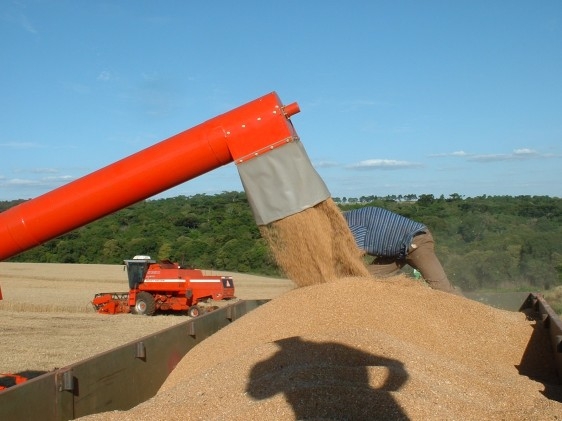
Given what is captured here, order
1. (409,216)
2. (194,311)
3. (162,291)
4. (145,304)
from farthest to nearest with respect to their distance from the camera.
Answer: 1. (409,216)
2. (162,291)
3. (145,304)
4. (194,311)

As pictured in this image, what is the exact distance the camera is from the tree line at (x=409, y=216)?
1812cm

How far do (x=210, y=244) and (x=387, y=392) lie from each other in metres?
28.2

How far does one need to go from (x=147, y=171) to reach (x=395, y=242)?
4608 mm

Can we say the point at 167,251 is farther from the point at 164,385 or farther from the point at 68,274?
the point at 164,385

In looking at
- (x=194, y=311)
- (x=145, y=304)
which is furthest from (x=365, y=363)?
(x=145, y=304)

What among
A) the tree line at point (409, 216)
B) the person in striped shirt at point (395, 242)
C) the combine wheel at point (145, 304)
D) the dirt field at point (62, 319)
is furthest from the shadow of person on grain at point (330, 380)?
the combine wheel at point (145, 304)

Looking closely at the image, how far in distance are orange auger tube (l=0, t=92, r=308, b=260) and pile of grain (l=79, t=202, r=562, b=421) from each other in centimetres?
65

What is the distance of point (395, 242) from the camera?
23.4 ft

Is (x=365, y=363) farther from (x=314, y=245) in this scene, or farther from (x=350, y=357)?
(x=314, y=245)

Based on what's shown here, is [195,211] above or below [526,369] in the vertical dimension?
above

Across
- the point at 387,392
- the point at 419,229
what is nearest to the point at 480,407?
the point at 387,392

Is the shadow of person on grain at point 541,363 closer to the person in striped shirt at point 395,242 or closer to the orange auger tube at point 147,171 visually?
the person in striped shirt at point 395,242

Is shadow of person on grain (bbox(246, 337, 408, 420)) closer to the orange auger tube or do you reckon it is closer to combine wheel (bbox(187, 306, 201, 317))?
the orange auger tube

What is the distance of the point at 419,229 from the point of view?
7.20m
